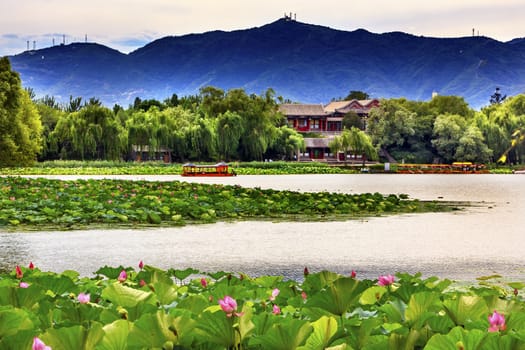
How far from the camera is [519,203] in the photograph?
19516mm

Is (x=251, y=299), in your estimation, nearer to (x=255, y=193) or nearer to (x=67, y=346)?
(x=67, y=346)

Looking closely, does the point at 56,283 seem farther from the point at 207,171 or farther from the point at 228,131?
the point at 228,131

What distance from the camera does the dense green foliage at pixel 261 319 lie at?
1981 millimetres

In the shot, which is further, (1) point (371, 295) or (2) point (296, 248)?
(2) point (296, 248)

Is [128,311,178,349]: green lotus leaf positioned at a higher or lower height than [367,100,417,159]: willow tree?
lower

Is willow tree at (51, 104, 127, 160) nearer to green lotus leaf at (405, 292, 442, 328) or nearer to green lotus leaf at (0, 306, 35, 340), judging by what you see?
green lotus leaf at (405, 292, 442, 328)

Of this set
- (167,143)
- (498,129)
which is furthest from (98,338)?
(498,129)

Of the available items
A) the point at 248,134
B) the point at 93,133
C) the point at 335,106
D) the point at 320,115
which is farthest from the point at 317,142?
the point at 93,133

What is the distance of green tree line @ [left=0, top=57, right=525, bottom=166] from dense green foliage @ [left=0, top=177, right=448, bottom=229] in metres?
30.6

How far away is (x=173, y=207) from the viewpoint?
14.4m

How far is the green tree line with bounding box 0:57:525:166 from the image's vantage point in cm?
5103

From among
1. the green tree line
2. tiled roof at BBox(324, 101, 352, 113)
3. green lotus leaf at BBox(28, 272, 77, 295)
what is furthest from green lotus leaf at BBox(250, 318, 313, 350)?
tiled roof at BBox(324, 101, 352, 113)

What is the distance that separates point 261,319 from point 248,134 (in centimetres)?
5351

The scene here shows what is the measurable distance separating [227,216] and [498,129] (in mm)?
51700
